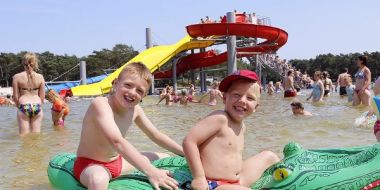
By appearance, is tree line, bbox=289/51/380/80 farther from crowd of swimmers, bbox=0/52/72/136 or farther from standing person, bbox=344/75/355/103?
crowd of swimmers, bbox=0/52/72/136

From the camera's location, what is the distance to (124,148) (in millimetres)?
2518

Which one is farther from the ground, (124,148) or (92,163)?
(124,148)

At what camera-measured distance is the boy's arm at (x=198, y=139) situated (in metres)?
2.51

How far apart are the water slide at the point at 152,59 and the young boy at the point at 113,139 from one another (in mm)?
Answer: 16511

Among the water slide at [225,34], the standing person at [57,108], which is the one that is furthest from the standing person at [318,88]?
the standing person at [57,108]

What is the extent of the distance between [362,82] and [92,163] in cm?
851

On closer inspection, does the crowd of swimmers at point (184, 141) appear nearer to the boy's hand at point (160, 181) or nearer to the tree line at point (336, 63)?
the boy's hand at point (160, 181)

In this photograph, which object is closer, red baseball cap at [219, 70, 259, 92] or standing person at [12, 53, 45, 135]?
red baseball cap at [219, 70, 259, 92]

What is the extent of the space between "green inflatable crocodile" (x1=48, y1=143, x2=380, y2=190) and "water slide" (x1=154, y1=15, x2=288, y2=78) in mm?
15280

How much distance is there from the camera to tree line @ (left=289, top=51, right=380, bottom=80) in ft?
230

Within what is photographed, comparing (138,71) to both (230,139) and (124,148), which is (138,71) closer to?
(124,148)

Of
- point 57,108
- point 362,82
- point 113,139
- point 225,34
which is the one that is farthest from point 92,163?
point 225,34

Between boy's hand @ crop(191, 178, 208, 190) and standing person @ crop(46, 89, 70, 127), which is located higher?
boy's hand @ crop(191, 178, 208, 190)

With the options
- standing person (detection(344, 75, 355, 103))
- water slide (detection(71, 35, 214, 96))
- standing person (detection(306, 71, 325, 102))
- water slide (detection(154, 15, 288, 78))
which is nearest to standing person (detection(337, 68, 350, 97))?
standing person (detection(344, 75, 355, 103))
